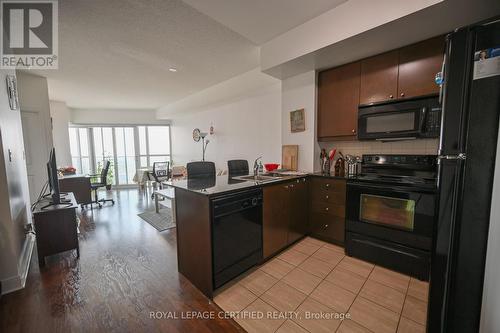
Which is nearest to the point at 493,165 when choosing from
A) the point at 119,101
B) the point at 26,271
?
the point at 26,271

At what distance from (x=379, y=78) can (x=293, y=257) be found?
2382 mm

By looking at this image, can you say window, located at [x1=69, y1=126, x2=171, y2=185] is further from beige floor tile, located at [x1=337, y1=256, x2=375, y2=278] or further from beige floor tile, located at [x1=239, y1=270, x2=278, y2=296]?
beige floor tile, located at [x1=337, y1=256, x2=375, y2=278]

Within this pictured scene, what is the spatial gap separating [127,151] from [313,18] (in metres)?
7.11

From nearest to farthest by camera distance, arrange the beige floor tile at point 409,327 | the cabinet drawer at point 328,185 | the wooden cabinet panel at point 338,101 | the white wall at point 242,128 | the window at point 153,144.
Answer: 1. the beige floor tile at point 409,327
2. the cabinet drawer at point 328,185
3. the wooden cabinet panel at point 338,101
4. the white wall at point 242,128
5. the window at point 153,144

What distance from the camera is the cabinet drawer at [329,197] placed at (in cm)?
257

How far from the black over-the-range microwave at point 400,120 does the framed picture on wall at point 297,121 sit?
30.2 inches

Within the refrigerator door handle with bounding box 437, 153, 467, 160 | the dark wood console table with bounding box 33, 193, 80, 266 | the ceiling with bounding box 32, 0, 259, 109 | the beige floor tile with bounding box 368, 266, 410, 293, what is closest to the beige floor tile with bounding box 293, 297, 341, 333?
the beige floor tile with bounding box 368, 266, 410, 293

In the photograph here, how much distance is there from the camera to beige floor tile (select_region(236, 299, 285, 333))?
1504mm

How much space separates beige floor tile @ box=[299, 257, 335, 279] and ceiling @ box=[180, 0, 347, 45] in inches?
108

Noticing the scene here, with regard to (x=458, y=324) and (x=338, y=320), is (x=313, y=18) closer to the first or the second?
(x=458, y=324)

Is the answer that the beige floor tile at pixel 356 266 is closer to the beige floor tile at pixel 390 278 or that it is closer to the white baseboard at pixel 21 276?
the beige floor tile at pixel 390 278

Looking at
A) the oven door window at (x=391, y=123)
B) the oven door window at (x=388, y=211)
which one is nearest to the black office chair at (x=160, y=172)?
the oven door window at (x=388, y=211)

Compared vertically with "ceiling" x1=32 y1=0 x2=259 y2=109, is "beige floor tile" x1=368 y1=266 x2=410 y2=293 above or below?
below

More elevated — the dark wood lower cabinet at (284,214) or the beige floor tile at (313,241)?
the dark wood lower cabinet at (284,214)
